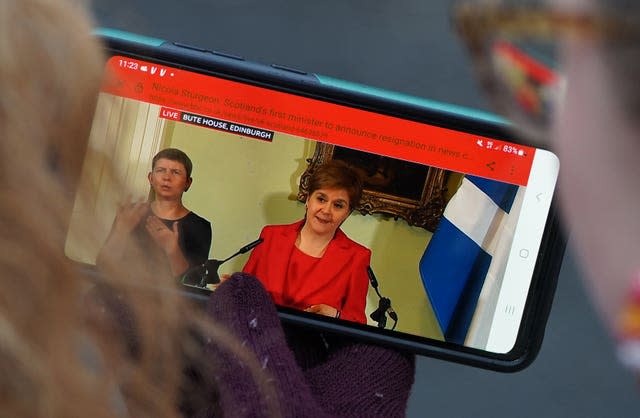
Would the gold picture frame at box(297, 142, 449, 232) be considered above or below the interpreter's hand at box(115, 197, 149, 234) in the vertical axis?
above

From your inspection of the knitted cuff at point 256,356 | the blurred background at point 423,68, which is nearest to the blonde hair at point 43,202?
the knitted cuff at point 256,356

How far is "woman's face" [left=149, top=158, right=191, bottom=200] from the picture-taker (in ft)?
2.77

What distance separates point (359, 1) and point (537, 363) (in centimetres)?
69

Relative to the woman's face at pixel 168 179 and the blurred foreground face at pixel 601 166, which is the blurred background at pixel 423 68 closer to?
the woman's face at pixel 168 179

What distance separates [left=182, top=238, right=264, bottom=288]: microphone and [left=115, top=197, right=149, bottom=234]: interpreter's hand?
71 millimetres

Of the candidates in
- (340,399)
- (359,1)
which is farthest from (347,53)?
(340,399)

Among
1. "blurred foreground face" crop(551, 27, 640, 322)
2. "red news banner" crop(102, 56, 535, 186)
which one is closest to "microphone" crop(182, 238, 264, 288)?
"red news banner" crop(102, 56, 535, 186)

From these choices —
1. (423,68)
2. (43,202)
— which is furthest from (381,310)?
(423,68)

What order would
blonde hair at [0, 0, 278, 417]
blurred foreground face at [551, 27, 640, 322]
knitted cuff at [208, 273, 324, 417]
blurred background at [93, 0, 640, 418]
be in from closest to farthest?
blurred foreground face at [551, 27, 640, 322] → blonde hair at [0, 0, 278, 417] → knitted cuff at [208, 273, 324, 417] → blurred background at [93, 0, 640, 418]

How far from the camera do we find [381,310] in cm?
86

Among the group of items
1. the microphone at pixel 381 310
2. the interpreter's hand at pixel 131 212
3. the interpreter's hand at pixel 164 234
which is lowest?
the microphone at pixel 381 310

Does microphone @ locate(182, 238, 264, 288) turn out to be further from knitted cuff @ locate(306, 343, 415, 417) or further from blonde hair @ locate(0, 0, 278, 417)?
blonde hair @ locate(0, 0, 278, 417)

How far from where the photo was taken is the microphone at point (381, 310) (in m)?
0.86

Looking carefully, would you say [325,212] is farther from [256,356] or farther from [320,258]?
[256,356]
